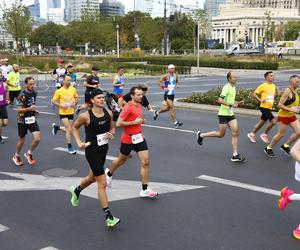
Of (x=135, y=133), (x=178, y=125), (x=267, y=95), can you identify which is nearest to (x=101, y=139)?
(x=135, y=133)

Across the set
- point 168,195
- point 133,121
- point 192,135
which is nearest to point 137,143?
point 133,121

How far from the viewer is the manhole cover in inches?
326

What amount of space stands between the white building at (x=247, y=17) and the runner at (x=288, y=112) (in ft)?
420

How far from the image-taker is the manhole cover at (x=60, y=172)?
8.29 m

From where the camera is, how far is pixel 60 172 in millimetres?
8453

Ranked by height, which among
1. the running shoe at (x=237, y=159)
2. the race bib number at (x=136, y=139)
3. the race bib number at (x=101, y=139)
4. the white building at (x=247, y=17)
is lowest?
the running shoe at (x=237, y=159)

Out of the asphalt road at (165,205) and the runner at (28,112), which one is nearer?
the asphalt road at (165,205)

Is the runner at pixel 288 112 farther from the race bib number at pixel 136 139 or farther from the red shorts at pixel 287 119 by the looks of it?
the race bib number at pixel 136 139

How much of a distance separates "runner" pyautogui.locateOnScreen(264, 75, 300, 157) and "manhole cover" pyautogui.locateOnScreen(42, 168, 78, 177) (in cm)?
427

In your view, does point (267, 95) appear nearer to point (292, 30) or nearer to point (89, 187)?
point (89, 187)

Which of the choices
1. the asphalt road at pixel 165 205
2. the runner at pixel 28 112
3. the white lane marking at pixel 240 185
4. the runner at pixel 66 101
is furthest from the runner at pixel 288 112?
the runner at pixel 28 112

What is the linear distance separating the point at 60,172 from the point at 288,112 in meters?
4.87

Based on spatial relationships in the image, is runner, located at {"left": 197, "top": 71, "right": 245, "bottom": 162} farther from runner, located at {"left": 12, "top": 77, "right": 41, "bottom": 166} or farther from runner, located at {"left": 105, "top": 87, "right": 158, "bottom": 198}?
runner, located at {"left": 12, "top": 77, "right": 41, "bottom": 166}

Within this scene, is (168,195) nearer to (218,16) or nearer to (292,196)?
(292,196)
